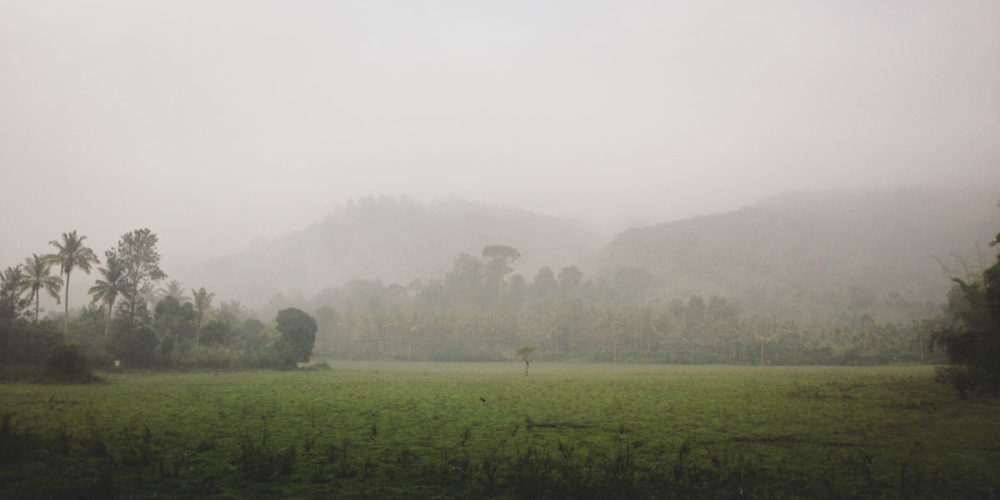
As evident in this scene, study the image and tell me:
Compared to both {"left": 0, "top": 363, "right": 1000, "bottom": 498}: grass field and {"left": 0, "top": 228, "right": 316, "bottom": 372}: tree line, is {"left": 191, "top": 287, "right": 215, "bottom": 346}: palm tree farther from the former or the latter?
{"left": 0, "top": 363, "right": 1000, "bottom": 498}: grass field

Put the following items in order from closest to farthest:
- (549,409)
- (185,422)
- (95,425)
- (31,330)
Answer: (95,425), (185,422), (549,409), (31,330)

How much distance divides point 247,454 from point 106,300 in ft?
207

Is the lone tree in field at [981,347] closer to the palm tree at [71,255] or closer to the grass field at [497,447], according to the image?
the grass field at [497,447]

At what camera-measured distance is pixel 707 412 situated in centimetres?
2631

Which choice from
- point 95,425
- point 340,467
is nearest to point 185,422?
point 95,425

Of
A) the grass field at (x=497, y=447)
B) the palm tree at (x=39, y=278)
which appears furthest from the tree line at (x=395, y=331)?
the grass field at (x=497, y=447)

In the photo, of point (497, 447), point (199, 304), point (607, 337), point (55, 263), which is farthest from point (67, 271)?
point (607, 337)

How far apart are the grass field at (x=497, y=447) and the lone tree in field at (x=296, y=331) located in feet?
141

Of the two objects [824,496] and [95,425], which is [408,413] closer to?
[95,425]

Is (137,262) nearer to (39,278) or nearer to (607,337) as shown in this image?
(39,278)

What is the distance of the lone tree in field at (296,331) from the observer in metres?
75.2

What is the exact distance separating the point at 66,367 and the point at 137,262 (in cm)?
3203

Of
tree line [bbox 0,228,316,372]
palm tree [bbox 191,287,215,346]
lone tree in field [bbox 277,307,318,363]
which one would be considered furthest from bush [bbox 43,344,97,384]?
lone tree in field [bbox 277,307,318,363]

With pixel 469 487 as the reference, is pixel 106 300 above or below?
above
